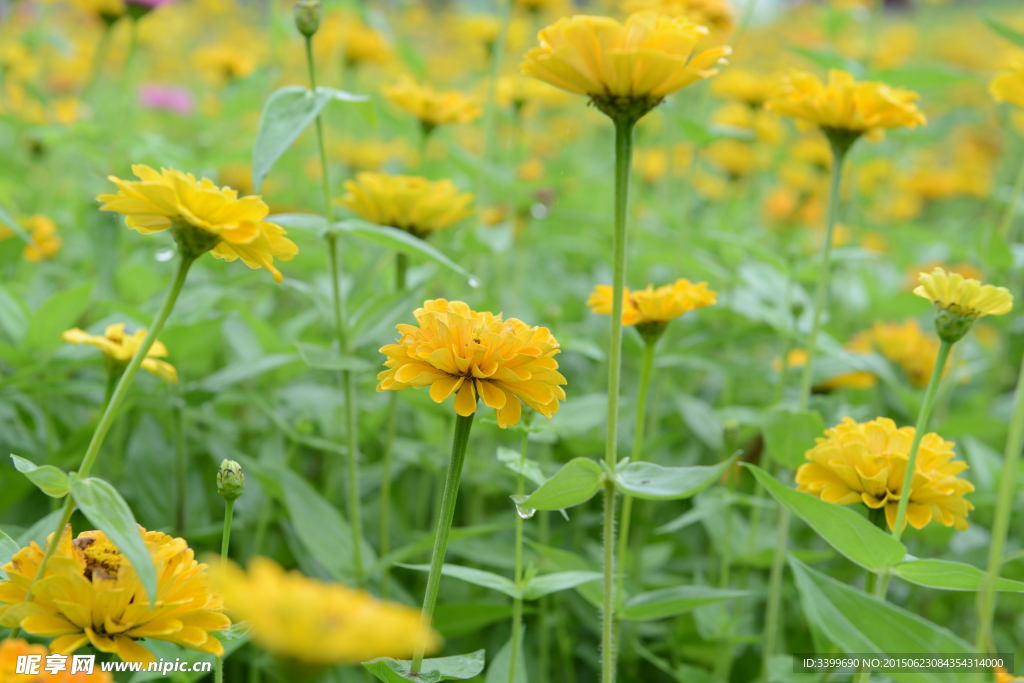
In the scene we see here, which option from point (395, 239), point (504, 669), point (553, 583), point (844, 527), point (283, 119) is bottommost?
point (504, 669)

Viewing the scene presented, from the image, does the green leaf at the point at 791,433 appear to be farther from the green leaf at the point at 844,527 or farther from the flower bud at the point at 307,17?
the flower bud at the point at 307,17

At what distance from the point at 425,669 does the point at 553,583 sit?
0.16m

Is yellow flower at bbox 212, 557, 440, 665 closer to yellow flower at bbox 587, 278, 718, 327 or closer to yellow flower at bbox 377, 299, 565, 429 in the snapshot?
yellow flower at bbox 377, 299, 565, 429

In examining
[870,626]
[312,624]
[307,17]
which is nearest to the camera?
[312,624]

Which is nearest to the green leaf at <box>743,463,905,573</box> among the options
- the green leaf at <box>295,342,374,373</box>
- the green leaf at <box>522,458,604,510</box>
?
the green leaf at <box>522,458,604,510</box>

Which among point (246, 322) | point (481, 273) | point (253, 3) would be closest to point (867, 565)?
point (246, 322)

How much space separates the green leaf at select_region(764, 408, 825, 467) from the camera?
0.94 m

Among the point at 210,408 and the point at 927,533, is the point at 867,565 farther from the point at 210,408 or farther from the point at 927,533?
the point at 210,408

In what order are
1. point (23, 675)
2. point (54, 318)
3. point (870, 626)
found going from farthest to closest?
point (54, 318), point (870, 626), point (23, 675)

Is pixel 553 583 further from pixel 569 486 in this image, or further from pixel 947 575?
pixel 947 575

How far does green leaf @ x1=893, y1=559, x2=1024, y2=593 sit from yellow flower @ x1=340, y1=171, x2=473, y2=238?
68cm

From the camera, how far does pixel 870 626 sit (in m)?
0.58

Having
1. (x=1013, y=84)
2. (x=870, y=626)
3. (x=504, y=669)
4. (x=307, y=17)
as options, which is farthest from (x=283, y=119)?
(x=1013, y=84)

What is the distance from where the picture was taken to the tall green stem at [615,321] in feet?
2.25
